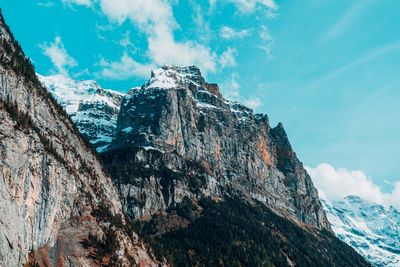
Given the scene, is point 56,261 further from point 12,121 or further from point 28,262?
point 12,121

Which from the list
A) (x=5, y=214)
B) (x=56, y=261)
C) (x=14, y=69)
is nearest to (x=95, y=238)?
(x=56, y=261)

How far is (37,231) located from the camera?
537ft

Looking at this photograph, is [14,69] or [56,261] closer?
[56,261]

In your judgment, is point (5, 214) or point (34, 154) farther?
point (34, 154)

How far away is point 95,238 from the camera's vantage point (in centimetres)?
18312

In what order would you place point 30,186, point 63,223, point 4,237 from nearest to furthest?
point 4,237 < point 30,186 < point 63,223

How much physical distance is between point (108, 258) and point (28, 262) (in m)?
32.9

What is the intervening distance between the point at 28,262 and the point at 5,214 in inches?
657

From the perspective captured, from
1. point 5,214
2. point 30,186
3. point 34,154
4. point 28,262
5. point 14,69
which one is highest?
point 14,69

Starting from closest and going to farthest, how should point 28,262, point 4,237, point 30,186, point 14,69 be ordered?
point 4,237, point 28,262, point 30,186, point 14,69

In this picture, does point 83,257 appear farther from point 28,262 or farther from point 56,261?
point 28,262

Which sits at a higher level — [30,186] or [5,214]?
[30,186]

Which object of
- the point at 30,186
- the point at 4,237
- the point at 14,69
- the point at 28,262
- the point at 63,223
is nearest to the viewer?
the point at 4,237

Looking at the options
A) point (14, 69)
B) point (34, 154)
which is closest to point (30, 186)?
point (34, 154)
